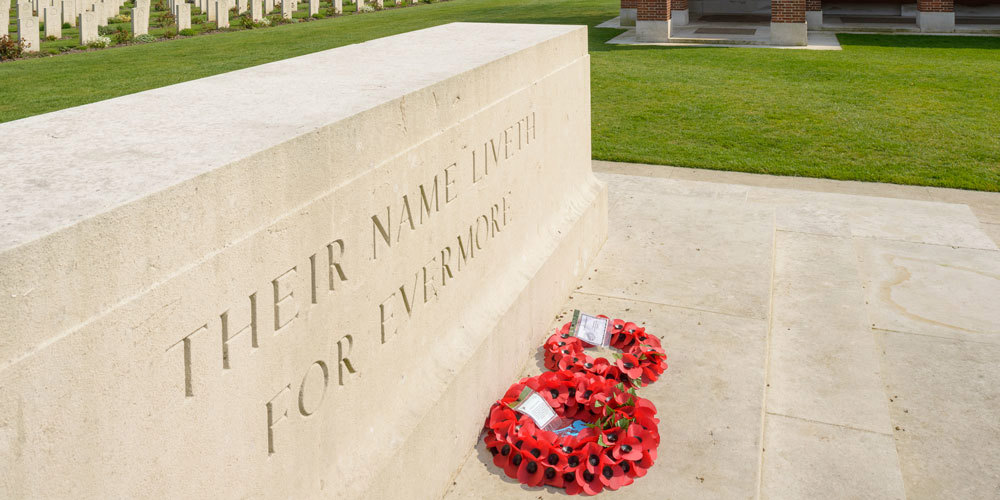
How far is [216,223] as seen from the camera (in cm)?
237

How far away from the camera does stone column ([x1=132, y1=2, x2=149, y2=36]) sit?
23.0 m

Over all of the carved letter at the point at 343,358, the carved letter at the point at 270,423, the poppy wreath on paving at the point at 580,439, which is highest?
the carved letter at the point at 343,358

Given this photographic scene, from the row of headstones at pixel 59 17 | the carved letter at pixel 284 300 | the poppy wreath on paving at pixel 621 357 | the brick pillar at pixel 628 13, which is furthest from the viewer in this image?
the brick pillar at pixel 628 13

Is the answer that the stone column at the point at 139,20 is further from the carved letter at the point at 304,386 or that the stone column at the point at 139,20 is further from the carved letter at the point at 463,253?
the carved letter at the point at 304,386

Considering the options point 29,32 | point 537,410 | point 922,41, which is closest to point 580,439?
point 537,410

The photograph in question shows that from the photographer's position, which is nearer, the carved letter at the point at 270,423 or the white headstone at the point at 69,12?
the carved letter at the point at 270,423

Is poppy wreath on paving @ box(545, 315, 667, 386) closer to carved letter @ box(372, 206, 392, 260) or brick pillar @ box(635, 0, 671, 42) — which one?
carved letter @ box(372, 206, 392, 260)

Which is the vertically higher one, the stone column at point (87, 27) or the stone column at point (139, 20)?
the stone column at point (139, 20)

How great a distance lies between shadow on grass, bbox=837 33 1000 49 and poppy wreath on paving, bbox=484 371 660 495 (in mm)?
18221

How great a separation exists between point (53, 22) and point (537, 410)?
2262cm

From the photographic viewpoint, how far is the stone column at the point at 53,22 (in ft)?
73.3

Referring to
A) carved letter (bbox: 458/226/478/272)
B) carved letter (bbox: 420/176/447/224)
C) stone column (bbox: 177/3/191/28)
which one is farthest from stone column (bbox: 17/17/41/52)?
carved letter (bbox: 420/176/447/224)

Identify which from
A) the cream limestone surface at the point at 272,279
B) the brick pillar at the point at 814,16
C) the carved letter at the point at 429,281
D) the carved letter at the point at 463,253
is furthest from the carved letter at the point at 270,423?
the brick pillar at the point at 814,16

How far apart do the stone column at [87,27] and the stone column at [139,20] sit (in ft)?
4.94
